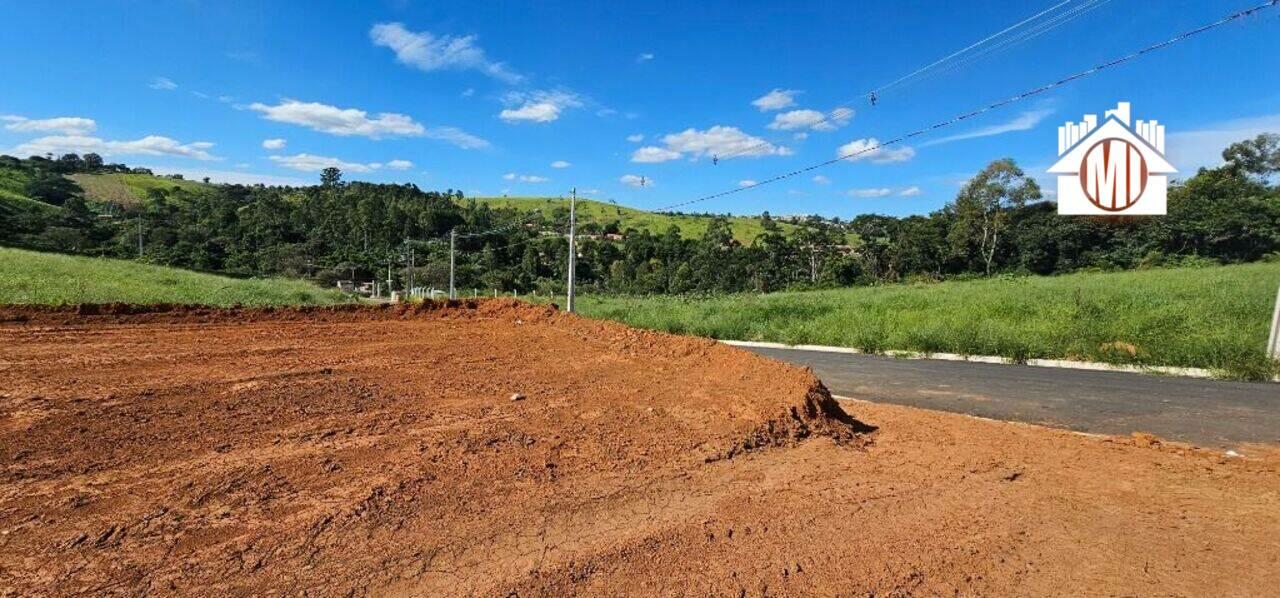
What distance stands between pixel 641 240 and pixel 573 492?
7460 centimetres

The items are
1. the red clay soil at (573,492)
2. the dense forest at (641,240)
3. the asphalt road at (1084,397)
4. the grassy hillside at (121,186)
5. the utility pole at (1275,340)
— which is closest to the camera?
the red clay soil at (573,492)

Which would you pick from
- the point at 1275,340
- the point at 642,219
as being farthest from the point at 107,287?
the point at 642,219

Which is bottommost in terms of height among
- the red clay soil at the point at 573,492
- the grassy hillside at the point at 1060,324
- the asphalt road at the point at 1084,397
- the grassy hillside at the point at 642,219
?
the asphalt road at the point at 1084,397

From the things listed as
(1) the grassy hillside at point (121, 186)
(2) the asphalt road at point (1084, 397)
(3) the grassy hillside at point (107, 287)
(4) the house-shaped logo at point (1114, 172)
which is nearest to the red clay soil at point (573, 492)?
(2) the asphalt road at point (1084, 397)

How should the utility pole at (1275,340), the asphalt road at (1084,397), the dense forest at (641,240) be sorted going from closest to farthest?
the asphalt road at (1084,397)
the utility pole at (1275,340)
the dense forest at (641,240)

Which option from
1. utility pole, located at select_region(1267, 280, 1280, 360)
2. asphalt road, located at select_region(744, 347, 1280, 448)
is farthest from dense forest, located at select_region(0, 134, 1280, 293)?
utility pole, located at select_region(1267, 280, 1280, 360)

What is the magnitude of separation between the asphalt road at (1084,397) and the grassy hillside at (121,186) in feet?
341

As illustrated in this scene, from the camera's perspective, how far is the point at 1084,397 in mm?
9609

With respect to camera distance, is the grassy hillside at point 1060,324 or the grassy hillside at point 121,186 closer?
the grassy hillside at point 1060,324

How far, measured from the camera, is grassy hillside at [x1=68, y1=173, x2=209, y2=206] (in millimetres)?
88125

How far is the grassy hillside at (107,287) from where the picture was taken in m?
17.3

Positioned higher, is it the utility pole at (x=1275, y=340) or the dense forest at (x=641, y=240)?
the dense forest at (x=641, y=240)

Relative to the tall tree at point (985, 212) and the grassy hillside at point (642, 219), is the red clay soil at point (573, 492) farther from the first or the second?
the grassy hillside at point (642, 219)

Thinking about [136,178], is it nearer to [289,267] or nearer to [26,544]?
[289,267]
